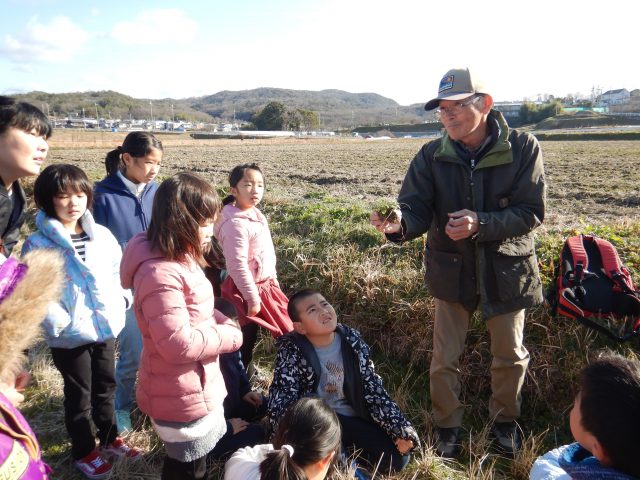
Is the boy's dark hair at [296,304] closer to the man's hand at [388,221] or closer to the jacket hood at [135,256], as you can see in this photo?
the man's hand at [388,221]

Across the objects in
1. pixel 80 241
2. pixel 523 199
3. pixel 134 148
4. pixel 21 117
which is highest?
pixel 21 117

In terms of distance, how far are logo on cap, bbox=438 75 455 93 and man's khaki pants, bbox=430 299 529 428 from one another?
137 centimetres

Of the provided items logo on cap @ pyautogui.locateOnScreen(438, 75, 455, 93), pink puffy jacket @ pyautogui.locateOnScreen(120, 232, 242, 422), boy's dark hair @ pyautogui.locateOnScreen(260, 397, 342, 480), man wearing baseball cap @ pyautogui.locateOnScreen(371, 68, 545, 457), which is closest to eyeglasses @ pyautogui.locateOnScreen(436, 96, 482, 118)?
man wearing baseball cap @ pyautogui.locateOnScreen(371, 68, 545, 457)

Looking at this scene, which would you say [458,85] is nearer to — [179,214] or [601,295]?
[179,214]

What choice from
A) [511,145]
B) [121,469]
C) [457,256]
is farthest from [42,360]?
[511,145]

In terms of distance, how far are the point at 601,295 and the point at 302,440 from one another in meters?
2.65

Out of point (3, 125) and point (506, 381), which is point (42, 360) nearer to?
point (3, 125)

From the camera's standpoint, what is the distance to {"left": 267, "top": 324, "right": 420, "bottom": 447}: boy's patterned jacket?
284 centimetres

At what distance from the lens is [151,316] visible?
2016 mm

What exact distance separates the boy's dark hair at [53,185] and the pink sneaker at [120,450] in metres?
1.49

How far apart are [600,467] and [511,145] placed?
1835mm

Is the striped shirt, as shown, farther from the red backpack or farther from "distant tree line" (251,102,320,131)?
"distant tree line" (251,102,320,131)

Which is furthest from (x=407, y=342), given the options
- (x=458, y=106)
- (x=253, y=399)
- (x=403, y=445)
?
(x=458, y=106)

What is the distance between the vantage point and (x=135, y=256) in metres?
2.12
